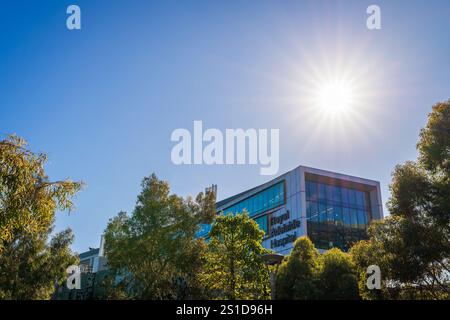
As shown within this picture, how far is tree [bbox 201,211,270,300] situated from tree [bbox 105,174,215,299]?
3.56 feet

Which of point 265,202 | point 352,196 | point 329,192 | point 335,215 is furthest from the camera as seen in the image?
point 265,202

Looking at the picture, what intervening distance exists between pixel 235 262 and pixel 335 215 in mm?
27428

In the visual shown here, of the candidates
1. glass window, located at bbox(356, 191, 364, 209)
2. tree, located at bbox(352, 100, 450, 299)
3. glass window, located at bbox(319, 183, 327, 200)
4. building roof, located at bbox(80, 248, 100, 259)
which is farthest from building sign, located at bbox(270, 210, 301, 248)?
building roof, located at bbox(80, 248, 100, 259)

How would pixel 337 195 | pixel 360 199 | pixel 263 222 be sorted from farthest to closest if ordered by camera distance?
pixel 263 222
pixel 360 199
pixel 337 195

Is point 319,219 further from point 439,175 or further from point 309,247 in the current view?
point 439,175

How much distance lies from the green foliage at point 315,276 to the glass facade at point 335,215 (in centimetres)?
2503

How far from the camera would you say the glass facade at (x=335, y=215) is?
47.1 metres

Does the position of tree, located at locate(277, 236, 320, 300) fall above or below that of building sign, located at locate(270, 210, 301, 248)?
below

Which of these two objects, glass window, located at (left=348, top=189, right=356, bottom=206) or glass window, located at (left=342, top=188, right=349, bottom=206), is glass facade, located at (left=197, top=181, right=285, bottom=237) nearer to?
glass window, located at (left=342, top=188, right=349, bottom=206)

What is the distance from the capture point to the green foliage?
19562 mm

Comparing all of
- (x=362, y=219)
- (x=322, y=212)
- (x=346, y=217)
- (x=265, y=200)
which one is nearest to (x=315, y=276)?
(x=322, y=212)

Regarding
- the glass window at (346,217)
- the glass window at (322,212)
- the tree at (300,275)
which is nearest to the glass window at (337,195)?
the glass window at (346,217)

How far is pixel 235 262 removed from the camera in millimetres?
25000

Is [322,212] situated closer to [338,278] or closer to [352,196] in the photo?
[352,196]
